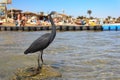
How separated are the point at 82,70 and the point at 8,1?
199 feet

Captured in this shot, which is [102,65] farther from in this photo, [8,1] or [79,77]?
[8,1]

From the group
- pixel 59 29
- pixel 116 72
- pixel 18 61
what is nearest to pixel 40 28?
pixel 59 29

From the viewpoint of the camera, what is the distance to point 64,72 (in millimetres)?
12320

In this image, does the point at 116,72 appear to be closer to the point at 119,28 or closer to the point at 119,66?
the point at 119,66

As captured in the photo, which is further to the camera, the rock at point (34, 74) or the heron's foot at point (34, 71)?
the heron's foot at point (34, 71)

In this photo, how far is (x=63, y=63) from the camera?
1461 centimetres

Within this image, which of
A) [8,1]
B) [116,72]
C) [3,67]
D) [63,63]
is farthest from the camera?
[8,1]

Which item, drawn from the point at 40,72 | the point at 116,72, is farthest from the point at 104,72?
the point at 40,72

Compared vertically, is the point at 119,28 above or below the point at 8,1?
below

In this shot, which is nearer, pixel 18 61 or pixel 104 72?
pixel 104 72

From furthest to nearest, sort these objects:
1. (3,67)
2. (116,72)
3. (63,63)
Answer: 1. (63,63)
2. (3,67)
3. (116,72)

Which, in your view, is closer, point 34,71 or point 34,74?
point 34,74

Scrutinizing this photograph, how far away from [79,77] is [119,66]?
2.93 metres

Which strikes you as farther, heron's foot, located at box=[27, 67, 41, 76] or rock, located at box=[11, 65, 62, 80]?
heron's foot, located at box=[27, 67, 41, 76]
